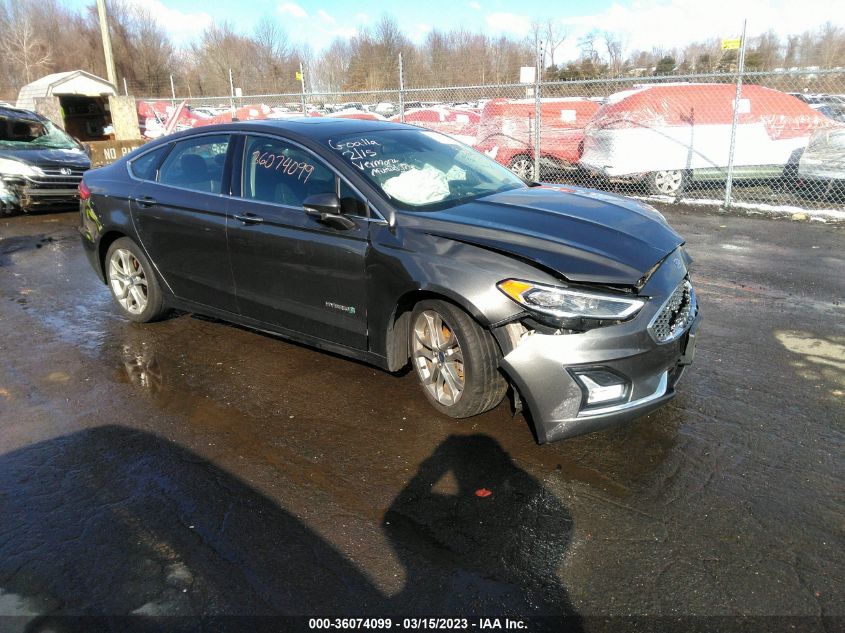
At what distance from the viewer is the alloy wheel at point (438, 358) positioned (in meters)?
3.60

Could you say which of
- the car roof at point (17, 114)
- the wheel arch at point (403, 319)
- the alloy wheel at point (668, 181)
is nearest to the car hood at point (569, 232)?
the wheel arch at point (403, 319)

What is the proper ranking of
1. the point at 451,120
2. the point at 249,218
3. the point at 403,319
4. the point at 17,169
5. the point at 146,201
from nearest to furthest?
the point at 403,319 < the point at 249,218 < the point at 146,201 < the point at 17,169 < the point at 451,120

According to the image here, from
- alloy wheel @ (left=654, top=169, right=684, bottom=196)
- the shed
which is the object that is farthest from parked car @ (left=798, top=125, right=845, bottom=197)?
the shed

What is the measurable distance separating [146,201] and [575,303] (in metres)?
3.61

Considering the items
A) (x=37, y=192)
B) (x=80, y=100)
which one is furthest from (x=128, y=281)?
(x=80, y=100)

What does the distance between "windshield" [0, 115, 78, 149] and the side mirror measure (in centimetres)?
1000

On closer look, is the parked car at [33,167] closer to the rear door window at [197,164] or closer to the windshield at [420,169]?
the rear door window at [197,164]

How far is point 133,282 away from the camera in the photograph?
551 cm

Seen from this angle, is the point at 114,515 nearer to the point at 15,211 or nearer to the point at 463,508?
the point at 463,508

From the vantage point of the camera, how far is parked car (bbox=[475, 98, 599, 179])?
11.8 meters

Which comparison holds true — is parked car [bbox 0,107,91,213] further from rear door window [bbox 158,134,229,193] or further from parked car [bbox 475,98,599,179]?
parked car [bbox 475,98,599,179]

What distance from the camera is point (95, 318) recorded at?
5.89m

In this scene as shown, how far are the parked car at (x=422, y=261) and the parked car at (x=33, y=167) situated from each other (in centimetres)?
693

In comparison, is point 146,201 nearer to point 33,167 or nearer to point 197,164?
point 197,164
